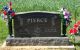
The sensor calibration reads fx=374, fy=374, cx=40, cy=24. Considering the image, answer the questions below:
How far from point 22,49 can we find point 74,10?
17.0 ft

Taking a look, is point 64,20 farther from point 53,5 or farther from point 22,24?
point 53,5

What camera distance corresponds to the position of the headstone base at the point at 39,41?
10.2m

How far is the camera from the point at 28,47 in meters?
10.1

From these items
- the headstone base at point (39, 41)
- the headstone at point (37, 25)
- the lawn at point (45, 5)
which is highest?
the lawn at point (45, 5)

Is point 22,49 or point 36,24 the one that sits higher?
point 36,24

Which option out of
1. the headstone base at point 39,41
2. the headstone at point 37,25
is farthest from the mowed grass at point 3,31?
the headstone at point 37,25

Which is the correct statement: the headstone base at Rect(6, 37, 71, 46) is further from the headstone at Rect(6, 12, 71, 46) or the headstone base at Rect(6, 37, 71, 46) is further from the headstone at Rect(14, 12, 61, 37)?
the headstone at Rect(14, 12, 61, 37)

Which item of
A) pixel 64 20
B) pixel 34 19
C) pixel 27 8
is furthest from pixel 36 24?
pixel 27 8

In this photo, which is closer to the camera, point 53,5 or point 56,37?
point 56,37

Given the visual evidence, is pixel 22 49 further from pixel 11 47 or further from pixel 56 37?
pixel 56 37

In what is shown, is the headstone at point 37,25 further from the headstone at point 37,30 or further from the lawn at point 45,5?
the lawn at point 45,5

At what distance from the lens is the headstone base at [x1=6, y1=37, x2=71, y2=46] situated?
1020cm

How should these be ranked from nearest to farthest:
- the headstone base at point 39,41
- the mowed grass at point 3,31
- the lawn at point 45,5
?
1. the headstone base at point 39,41
2. the mowed grass at point 3,31
3. the lawn at point 45,5

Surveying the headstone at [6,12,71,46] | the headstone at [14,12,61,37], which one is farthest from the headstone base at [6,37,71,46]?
the headstone at [14,12,61,37]
